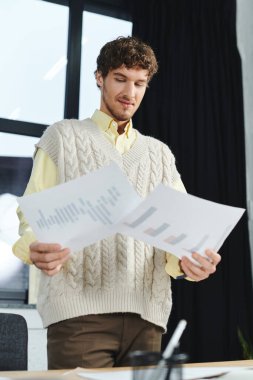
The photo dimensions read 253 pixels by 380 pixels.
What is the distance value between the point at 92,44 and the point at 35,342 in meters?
1.96

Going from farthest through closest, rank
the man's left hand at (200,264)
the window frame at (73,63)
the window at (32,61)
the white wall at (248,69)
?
the white wall at (248,69)
the window at (32,61)
the window frame at (73,63)
the man's left hand at (200,264)

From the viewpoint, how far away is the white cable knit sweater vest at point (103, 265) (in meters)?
1.56

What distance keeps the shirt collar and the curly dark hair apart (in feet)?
0.39

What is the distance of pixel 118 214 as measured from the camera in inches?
49.3

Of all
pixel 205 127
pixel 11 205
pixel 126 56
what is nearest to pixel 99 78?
pixel 126 56

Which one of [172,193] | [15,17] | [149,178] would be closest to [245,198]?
[15,17]

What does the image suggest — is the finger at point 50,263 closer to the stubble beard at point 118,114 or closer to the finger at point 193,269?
the finger at point 193,269

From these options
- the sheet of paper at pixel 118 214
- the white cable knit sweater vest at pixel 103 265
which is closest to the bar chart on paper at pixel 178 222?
the sheet of paper at pixel 118 214

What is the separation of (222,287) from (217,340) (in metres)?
0.33

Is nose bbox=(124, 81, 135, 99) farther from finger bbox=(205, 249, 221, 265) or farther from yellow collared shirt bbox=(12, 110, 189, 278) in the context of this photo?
finger bbox=(205, 249, 221, 265)

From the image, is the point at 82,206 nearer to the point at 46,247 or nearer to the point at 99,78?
the point at 46,247

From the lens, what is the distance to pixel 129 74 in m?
1.74

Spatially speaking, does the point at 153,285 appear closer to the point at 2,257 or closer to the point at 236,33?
the point at 2,257

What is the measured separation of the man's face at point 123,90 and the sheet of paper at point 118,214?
53 centimetres
